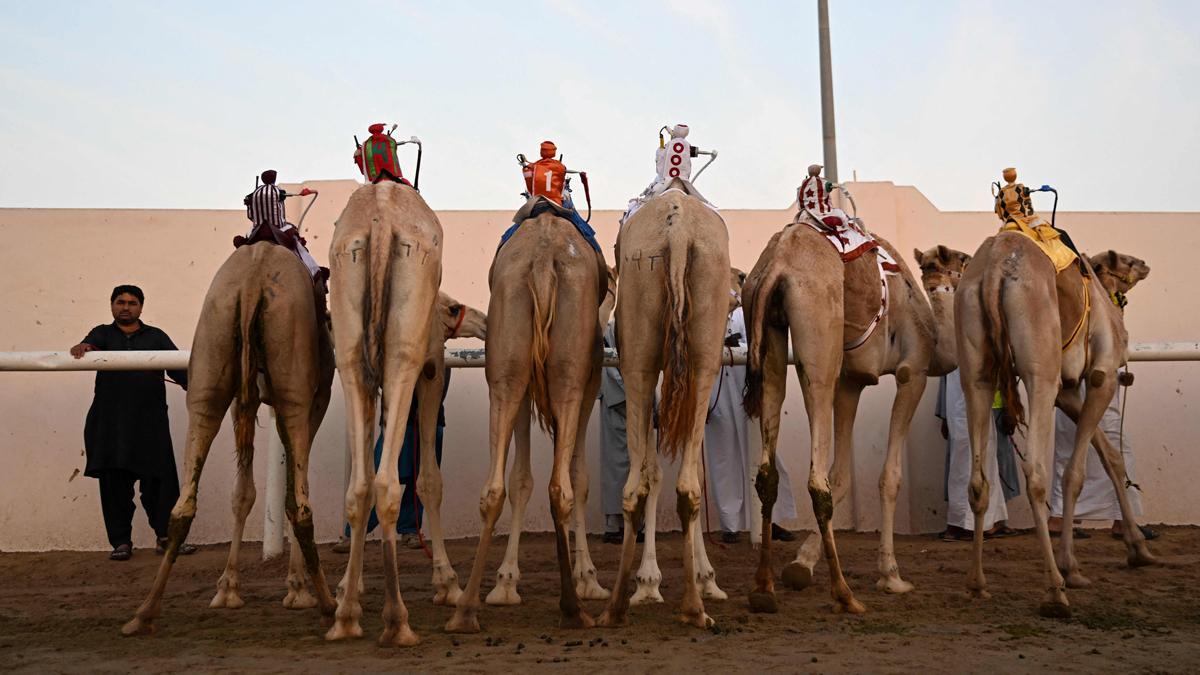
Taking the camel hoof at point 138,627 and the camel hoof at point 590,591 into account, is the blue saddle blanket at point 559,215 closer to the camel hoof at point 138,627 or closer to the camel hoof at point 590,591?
the camel hoof at point 590,591

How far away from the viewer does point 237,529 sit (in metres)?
7.45

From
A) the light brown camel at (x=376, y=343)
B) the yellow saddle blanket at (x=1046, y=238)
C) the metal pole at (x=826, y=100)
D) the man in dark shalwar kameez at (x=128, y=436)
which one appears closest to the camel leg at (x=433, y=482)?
the light brown camel at (x=376, y=343)

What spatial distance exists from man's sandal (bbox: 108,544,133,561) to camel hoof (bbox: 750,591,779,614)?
228 inches

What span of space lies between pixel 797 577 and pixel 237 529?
3.82 meters

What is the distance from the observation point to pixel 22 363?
8477mm

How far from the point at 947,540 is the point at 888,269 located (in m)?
3.74

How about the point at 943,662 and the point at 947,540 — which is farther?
the point at 947,540

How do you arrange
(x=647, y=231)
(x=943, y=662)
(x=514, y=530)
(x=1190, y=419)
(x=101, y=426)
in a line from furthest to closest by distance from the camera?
(x=1190, y=419)
(x=101, y=426)
(x=514, y=530)
(x=647, y=231)
(x=943, y=662)

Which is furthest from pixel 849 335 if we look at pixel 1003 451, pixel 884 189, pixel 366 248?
pixel 884 189

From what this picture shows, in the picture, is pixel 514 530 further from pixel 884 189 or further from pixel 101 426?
pixel 884 189

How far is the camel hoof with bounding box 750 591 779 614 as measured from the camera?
21.8 ft

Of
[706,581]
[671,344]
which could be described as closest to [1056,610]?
[706,581]

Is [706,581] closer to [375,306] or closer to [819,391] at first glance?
[819,391]

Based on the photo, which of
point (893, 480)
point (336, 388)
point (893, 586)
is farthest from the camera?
point (336, 388)
